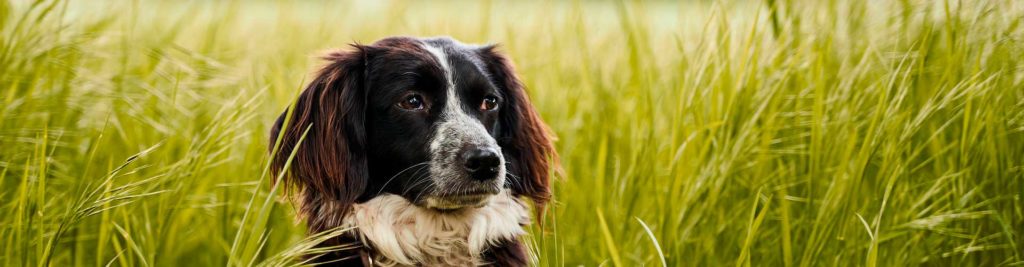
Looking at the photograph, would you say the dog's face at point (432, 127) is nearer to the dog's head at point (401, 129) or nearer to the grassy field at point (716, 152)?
the dog's head at point (401, 129)

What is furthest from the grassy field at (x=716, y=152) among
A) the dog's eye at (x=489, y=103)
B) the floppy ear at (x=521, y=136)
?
the dog's eye at (x=489, y=103)

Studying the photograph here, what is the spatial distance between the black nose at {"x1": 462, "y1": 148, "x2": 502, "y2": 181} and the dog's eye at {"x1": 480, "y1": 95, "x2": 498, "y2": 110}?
0.98 feet

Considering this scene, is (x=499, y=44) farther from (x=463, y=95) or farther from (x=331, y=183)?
(x=331, y=183)

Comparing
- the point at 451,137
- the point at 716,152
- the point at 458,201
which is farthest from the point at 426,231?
the point at 716,152

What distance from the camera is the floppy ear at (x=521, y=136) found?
3057mm

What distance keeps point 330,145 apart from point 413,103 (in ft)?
0.93

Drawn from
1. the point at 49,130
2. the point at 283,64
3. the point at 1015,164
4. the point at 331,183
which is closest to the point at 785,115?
the point at 1015,164

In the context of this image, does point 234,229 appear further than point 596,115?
No

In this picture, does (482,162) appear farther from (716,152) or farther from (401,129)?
(716,152)

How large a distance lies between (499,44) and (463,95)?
480 millimetres

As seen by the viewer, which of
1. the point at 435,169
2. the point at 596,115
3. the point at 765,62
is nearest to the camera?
the point at 435,169

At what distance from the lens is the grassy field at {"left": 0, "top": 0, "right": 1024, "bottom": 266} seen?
256 cm

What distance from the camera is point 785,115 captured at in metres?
3.01

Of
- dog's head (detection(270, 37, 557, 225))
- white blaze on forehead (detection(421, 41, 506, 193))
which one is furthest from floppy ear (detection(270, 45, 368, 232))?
white blaze on forehead (detection(421, 41, 506, 193))
